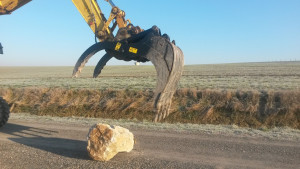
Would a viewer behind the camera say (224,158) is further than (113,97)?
No

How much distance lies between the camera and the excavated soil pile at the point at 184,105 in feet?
42.2

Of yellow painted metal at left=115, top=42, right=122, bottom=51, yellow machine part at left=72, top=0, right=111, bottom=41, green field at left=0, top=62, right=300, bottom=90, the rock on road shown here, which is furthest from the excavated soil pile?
yellow painted metal at left=115, top=42, right=122, bottom=51

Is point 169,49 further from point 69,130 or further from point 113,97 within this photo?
point 113,97

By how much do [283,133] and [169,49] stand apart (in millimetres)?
5400

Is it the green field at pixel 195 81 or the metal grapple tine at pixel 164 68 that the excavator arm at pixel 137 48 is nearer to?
the metal grapple tine at pixel 164 68

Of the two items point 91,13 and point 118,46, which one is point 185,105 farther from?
point 118,46

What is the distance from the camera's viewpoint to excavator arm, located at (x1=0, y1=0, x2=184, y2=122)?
5691mm

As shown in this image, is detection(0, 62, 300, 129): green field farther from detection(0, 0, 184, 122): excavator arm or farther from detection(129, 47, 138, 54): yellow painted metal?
detection(129, 47, 138, 54): yellow painted metal

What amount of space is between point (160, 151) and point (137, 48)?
2736 millimetres

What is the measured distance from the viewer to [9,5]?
8.55m

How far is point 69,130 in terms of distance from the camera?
390 inches

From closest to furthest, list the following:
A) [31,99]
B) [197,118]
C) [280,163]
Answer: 1. [280,163]
2. [197,118]
3. [31,99]

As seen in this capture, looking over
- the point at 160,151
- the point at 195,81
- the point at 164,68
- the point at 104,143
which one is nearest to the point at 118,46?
the point at 164,68

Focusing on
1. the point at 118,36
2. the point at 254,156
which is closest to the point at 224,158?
the point at 254,156
